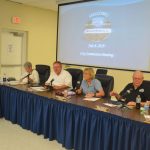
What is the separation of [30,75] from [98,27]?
1.88 metres

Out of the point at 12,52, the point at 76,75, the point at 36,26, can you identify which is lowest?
the point at 76,75

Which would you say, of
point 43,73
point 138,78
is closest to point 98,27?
point 43,73

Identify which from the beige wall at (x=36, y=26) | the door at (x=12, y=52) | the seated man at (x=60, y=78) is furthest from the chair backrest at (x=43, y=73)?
the beige wall at (x=36, y=26)

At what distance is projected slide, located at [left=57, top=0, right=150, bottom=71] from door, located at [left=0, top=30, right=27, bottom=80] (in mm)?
1174

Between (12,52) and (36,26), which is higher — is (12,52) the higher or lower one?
the lower one

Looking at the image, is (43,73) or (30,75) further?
(43,73)

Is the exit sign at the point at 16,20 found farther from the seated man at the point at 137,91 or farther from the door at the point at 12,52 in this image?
the seated man at the point at 137,91

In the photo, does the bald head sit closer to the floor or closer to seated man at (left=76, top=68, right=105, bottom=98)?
seated man at (left=76, top=68, right=105, bottom=98)

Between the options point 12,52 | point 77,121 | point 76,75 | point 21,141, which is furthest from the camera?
point 12,52

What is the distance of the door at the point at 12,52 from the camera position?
6.32m

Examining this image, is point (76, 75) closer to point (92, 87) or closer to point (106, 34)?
point (92, 87)

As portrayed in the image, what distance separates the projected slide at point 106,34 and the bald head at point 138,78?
63.7 inches

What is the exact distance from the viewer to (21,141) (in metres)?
3.43

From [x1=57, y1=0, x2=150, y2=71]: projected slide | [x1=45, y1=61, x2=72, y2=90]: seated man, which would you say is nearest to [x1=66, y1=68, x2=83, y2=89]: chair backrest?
[x1=45, y1=61, x2=72, y2=90]: seated man
